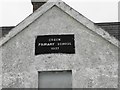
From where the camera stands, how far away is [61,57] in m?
11.9

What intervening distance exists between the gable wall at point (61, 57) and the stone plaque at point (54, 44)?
16 cm

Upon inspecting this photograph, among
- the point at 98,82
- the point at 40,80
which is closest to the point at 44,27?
the point at 40,80

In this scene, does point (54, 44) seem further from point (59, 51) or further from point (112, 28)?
point (112, 28)

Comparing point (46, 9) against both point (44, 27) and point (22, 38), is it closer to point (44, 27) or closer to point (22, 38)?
point (44, 27)

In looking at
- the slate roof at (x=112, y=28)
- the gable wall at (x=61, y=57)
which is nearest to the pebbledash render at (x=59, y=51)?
the gable wall at (x=61, y=57)

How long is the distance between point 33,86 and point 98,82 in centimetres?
256

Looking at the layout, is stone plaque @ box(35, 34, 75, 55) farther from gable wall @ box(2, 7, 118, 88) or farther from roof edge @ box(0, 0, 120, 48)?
roof edge @ box(0, 0, 120, 48)

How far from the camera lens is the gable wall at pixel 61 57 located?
37.9 ft

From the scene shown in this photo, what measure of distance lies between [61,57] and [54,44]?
673 millimetres

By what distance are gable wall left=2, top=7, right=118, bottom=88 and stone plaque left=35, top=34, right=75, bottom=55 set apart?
0.16 metres

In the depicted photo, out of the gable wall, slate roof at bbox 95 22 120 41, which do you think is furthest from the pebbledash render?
slate roof at bbox 95 22 120 41

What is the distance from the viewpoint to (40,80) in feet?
39.0

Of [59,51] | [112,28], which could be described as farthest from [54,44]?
[112,28]

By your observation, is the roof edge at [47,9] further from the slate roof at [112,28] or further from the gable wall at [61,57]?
the slate roof at [112,28]
